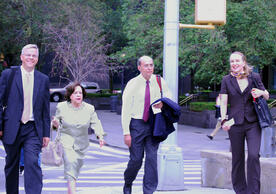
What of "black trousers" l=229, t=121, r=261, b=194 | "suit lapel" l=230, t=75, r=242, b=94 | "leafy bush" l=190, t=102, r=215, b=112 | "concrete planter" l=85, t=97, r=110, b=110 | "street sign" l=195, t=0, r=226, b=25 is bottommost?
"concrete planter" l=85, t=97, r=110, b=110

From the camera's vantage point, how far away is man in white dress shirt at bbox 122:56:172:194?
22.1 ft

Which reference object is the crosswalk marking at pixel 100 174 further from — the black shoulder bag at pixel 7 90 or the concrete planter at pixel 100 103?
the concrete planter at pixel 100 103

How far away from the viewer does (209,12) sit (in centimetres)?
794

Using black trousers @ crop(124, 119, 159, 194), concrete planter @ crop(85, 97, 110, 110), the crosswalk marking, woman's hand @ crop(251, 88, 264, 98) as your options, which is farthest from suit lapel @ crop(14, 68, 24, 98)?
concrete planter @ crop(85, 97, 110, 110)

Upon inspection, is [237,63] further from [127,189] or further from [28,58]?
[28,58]

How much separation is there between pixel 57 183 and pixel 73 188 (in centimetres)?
319

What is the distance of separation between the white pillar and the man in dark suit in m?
2.37

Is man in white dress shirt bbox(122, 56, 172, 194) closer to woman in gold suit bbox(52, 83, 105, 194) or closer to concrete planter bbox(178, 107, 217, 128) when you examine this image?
woman in gold suit bbox(52, 83, 105, 194)

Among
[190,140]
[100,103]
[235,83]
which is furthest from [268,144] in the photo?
[100,103]

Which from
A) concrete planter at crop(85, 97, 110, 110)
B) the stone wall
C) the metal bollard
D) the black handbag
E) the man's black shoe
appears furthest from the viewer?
concrete planter at crop(85, 97, 110, 110)

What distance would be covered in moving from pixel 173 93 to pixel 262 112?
5.68 feet

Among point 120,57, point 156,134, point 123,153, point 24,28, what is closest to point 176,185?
point 156,134

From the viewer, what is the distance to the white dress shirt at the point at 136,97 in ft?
22.0

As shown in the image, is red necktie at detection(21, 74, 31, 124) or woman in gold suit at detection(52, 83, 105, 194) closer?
red necktie at detection(21, 74, 31, 124)
